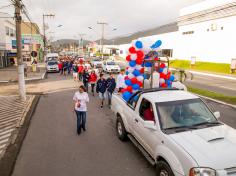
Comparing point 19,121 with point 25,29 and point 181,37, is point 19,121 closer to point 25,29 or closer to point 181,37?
point 181,37

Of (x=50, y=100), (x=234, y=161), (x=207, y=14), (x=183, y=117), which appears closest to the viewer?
(x=234, y=161)

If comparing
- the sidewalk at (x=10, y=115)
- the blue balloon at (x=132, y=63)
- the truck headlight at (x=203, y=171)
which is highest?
the blue balloon at (x=132, y=63)

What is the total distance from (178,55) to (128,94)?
45213mm

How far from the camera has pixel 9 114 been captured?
10.9 metres

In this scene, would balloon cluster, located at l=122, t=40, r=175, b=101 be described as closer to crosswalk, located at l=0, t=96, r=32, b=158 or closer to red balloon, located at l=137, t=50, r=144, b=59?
red balloon, located at l=137, t=50, r=144, b=59

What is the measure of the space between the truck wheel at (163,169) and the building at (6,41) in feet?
110

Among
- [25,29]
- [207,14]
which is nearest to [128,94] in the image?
[207,14]

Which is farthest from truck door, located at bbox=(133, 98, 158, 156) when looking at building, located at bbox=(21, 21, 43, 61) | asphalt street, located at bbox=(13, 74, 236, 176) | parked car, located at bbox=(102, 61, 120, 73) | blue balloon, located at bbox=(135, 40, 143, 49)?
building, located at bbox=(21, 21, 43, 61)

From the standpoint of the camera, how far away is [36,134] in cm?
845

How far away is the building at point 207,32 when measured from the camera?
35.8 m

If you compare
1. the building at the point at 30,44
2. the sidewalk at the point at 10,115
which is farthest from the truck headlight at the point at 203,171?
the building at the point at 30,44

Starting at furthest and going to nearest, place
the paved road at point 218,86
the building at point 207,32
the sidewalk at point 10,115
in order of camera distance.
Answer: the building at point 207,32 < the paved road at point 218,86 < the sidewalk at point 10,115

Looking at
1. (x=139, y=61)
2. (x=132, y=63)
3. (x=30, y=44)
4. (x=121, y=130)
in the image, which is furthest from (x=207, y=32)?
(x=121, y=130)

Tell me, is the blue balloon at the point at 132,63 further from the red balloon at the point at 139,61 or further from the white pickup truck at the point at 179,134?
the white pickup truck at the point at 179,134
